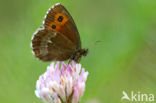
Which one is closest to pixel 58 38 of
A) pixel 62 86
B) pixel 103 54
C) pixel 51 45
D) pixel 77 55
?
pixel 51 45

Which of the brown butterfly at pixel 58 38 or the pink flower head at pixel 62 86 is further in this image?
the brown butterfly at pixel 58 38

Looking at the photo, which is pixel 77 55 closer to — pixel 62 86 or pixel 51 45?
pixel 51 45

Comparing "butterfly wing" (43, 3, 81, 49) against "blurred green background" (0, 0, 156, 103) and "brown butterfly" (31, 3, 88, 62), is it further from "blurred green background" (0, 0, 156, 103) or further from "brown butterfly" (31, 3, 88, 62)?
"blurred green background" (0, 0, 156, 103)

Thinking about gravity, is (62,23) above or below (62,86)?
above

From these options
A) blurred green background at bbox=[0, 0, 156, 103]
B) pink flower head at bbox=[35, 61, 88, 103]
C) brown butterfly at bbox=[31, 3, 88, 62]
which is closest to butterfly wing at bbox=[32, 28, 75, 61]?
brown butterfly at bbox=[31, 3, 88, 62]

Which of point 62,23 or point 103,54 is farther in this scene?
point 103,54

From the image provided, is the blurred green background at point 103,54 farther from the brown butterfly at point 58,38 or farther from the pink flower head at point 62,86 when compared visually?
the pink flower head at point 62,86

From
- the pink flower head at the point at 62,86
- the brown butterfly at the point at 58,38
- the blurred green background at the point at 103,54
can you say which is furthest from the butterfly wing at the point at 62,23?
the blurred green background at the point at 103,54
